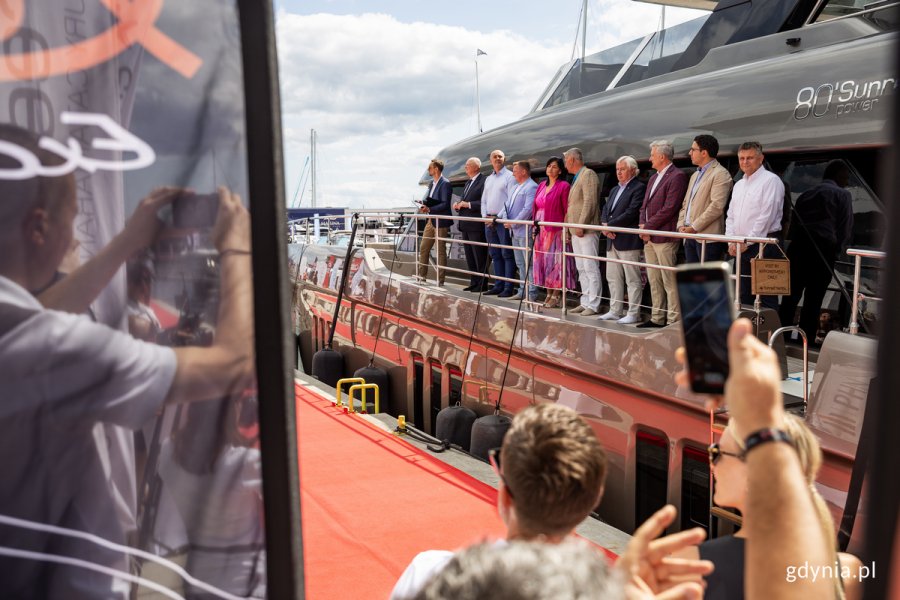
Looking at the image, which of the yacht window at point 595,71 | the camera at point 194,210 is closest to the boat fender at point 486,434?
the camera at point 194,210

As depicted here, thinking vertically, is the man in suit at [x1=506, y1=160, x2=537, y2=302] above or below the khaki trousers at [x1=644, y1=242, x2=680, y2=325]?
above

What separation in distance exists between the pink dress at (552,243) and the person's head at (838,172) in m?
2.64

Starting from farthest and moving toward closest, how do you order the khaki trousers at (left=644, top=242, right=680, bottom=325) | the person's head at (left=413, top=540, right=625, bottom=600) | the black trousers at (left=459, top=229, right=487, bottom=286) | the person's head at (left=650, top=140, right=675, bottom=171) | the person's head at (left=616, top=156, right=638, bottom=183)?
the black trousers at (left=459, top=229, right=487, bottom=286) < the person's head at (left=616, top=156, right=638, bottom=183) < the person's head at (left=650, top=140, right=675, bottom=171) < the khaki trousers at (left=644, top=242, right=680, bottom=325) < the person's head at (left=413, top=540, right=625, bottom=600)

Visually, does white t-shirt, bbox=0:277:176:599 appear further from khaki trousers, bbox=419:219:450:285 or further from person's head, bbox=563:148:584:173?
khaki trousers, bbox=419:219:450:285

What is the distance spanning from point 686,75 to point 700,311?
843cm

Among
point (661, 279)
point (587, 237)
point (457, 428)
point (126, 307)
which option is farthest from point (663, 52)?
point (126, 307)

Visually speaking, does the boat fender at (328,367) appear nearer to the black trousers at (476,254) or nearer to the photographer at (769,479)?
the black trousers at (476,254)

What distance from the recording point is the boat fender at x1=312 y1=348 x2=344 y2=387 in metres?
12.2

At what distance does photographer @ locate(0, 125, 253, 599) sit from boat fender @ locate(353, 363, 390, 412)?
8.69m

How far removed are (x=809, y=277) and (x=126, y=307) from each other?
20.7ft

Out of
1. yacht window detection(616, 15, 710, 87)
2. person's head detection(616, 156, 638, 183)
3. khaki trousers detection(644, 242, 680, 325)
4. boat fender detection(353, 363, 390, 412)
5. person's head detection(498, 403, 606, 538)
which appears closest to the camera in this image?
person's head detection(498, 403, 606, 538)

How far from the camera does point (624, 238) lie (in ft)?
25.0

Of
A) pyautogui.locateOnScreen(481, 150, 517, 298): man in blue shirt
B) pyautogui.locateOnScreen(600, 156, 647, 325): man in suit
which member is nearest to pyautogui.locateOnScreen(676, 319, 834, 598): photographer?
pyautogui.locateOnScreen(600, 156, 647, 325): man in suit

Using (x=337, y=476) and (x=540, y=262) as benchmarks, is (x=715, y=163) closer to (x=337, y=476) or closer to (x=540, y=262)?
(x=540, y=262)
